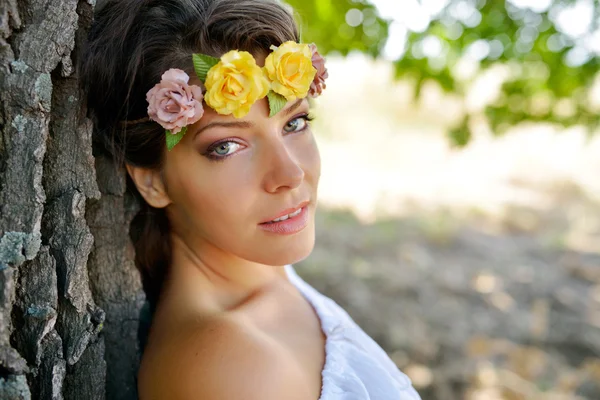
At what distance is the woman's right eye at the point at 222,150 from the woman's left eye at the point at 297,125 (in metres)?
0.19

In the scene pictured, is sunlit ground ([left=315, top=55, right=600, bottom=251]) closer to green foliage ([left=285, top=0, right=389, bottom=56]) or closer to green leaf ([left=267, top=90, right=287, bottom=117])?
green foliage ([left=285, top=0, right=389, bottom=56])

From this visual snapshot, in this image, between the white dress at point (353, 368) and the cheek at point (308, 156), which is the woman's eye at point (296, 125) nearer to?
the cheek at point (308, 156)

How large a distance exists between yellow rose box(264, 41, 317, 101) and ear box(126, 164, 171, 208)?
18.1 inches

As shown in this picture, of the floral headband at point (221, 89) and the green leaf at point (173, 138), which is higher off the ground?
the floral headband at point (221, 89)

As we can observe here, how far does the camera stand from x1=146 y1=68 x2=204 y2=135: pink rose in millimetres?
1728

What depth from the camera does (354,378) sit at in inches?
78.6

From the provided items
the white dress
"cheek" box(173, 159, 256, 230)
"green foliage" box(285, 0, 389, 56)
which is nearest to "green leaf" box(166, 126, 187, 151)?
"cheek" box(173, 159, 256, 230)

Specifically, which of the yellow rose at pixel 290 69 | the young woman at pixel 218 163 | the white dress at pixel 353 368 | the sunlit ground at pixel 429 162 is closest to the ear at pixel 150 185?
the young woman at pixel 218 163

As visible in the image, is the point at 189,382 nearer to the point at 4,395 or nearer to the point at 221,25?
the point at 4,395

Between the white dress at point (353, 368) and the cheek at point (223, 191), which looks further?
A: the white dress at point (353, 368)

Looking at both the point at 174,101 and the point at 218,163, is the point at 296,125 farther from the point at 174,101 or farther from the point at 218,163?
the point at 174,101

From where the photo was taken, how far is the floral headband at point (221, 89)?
5.65 feet

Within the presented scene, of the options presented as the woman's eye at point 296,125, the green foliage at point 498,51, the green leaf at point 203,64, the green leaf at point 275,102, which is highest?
the green foliage at point 498,51

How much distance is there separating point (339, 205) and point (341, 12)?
146 inches
